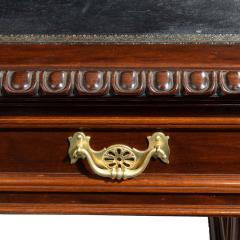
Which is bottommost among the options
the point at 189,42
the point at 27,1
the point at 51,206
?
the point at 51,206

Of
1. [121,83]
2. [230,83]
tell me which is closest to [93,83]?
[121,83]

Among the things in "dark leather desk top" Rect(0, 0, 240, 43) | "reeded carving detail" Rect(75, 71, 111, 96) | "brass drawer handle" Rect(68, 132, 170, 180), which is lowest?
"brass drawer handle" Rect(68, 132, 170, 180)

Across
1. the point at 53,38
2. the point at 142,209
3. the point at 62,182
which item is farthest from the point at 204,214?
the point at 53,38

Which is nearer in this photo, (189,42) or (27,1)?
(189,42)

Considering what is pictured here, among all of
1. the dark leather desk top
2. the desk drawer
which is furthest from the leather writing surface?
the desk drawer

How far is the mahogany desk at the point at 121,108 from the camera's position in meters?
0.47

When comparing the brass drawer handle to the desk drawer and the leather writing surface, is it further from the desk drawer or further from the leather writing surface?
the leather writing surface

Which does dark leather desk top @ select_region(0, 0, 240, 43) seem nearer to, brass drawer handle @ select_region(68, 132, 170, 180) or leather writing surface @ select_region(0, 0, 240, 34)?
leather writing surface @ select_region(0, 0, 240, 34)

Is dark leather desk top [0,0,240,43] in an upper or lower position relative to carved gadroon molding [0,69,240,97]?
upper

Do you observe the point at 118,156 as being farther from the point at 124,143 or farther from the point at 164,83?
the point at 164,83

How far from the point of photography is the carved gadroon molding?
1.50 ft

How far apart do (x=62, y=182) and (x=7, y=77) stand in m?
0.15

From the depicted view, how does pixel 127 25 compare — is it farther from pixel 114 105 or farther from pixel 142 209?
pixel 142 209

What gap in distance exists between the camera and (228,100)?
47cm
